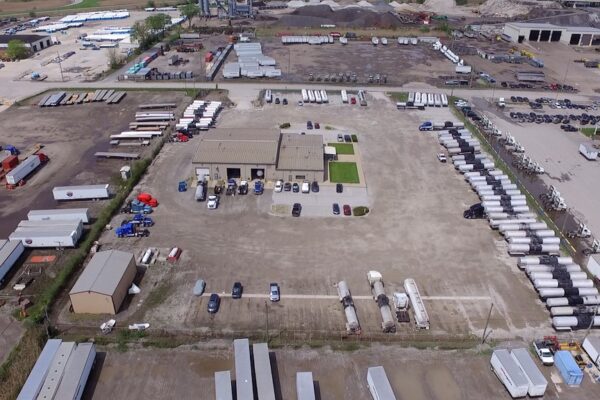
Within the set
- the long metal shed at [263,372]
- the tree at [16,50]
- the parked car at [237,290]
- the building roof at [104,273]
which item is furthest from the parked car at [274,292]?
the tree at [16,50]

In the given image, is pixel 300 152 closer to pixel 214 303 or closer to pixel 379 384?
pixel 214 303

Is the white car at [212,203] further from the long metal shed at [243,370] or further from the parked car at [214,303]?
the long metal shed at [243,370]

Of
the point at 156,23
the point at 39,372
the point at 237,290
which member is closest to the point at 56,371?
the point at 39,372

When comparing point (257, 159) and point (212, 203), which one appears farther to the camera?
point (257, 159)

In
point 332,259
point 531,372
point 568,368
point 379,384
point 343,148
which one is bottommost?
point 568,368

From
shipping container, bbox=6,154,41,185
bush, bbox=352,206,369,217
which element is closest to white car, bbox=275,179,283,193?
bush, bbox=352,206,369,217
